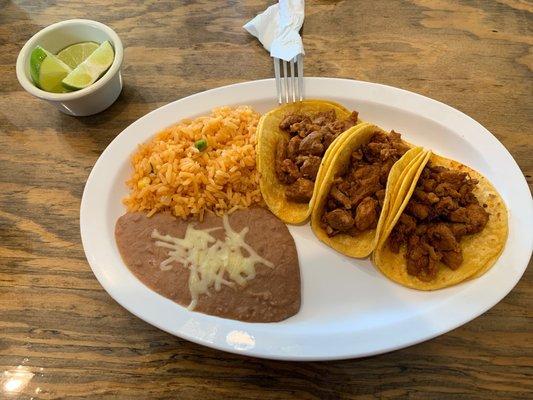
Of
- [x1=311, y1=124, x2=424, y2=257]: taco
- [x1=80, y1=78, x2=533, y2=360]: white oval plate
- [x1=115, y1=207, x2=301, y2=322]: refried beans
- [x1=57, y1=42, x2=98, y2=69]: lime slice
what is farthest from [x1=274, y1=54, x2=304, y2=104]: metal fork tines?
[x1=57, y1=42, x2=98, y2=69]: lime slice

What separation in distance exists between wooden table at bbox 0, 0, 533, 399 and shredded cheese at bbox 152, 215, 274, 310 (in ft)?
1.04

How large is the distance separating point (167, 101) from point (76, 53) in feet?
1.87

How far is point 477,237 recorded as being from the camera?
74.3 inches

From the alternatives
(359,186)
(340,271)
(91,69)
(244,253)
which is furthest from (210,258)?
(91,69)

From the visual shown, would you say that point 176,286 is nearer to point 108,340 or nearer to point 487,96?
point 108,340

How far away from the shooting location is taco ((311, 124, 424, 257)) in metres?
1.91

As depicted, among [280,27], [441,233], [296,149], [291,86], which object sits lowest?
[441,233]

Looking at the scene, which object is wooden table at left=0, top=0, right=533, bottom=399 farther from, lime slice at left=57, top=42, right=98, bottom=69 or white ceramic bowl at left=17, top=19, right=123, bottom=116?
lime slice at left=57, top=42, right=98, bottom=69

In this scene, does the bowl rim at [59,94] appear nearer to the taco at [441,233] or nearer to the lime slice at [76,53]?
the lime slice at [76,53]

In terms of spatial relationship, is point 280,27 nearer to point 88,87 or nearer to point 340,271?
point 88,87

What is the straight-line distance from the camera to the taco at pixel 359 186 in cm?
191

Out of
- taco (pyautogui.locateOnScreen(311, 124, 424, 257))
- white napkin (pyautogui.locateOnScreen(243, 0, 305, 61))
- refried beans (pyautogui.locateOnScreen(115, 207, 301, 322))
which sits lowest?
refried beans (pyautogui.locateOnScreen(115, 207, 301, 322))

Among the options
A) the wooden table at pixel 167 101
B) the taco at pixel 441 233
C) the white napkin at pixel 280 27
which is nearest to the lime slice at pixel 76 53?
the wooden table at pixel 167 101

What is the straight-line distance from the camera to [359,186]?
6.50 ft
